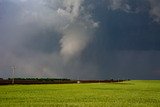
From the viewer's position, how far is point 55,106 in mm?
29266

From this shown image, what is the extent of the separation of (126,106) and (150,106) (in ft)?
6.89

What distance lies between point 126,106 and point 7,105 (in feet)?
31.0

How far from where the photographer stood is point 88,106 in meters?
29.2

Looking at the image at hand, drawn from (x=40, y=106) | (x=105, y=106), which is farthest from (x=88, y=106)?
(x=40, y=106)

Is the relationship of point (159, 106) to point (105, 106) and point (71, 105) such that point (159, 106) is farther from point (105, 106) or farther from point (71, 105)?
point (71, 105)

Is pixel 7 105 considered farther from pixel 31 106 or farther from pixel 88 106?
pixel 88 106

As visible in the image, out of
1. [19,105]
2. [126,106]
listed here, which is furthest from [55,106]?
[126,106]

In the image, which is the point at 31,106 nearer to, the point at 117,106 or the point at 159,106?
the point at 117,106

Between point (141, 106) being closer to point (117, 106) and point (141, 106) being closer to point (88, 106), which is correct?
point (117, 106)

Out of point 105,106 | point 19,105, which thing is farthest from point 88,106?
point 19,105

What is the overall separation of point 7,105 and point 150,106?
1141 centimetres

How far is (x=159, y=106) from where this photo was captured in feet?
100.0

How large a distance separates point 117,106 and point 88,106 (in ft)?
7.35

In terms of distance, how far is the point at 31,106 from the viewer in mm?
29406
